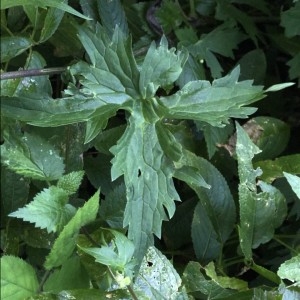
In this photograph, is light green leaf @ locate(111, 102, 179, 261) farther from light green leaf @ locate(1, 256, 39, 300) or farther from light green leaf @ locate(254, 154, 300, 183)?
light green leaf @ locate(254, 154, 300, 183)

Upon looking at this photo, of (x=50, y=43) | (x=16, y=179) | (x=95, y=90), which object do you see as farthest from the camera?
(x=50, y=43)

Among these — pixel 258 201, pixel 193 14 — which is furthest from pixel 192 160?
pixel 193 14

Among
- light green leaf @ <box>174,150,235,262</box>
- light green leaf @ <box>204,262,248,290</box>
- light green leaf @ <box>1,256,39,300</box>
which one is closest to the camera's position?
light green leaf @ <box>1,256,39,300</box>

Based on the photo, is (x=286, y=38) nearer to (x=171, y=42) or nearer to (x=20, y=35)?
(x=171, y=42)

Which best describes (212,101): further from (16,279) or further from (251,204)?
(16,279)

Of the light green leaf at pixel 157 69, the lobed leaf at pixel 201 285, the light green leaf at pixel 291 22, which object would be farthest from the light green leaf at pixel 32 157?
the light green leaf at pixel 291 22

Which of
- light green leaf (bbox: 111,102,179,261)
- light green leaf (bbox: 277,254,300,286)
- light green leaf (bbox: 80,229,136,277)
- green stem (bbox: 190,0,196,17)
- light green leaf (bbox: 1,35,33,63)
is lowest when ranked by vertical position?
light green leaf (bbox: 277,254,300,286)

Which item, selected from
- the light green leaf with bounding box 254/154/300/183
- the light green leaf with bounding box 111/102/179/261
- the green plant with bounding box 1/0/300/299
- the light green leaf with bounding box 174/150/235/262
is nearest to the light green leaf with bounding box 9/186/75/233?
the green plant with bounding box 1/0/300/299
